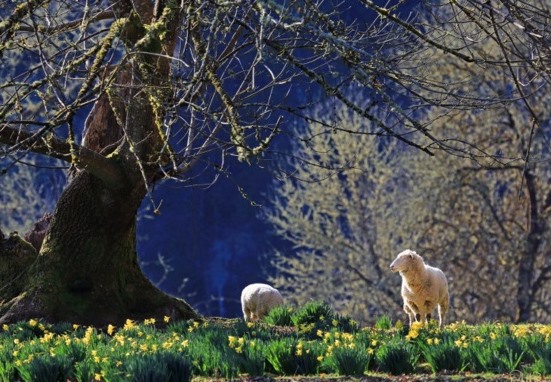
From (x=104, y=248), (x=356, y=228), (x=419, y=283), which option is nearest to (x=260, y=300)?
(x=419, y=283)

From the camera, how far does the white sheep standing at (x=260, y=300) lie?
1555 centimetres

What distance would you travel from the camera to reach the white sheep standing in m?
15.5

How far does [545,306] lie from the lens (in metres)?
25.2

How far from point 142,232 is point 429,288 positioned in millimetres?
32700

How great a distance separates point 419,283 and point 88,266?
4.03 metres

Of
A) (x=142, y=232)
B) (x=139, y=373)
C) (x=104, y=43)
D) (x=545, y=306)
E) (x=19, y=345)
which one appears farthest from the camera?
(x=142, y=232)

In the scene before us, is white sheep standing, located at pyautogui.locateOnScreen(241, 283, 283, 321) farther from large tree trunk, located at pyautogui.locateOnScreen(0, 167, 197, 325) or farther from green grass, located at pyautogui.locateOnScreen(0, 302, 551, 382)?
green grass, located at pyautogui.locateOnScreen(0, 302, 551, 382)

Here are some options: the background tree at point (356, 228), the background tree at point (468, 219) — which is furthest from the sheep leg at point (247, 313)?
the background tree at point (356, 228)

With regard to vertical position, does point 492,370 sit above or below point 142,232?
below

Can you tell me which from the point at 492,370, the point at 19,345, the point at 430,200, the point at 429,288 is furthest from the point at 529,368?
the point at 430,200

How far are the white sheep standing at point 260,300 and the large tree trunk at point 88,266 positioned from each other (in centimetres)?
298

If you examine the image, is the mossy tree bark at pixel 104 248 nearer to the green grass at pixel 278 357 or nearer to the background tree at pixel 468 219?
the green grass at pixel 278 357

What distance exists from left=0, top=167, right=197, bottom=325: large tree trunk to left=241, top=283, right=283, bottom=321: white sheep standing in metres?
2.98

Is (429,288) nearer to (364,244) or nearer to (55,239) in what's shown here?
(55,239)
